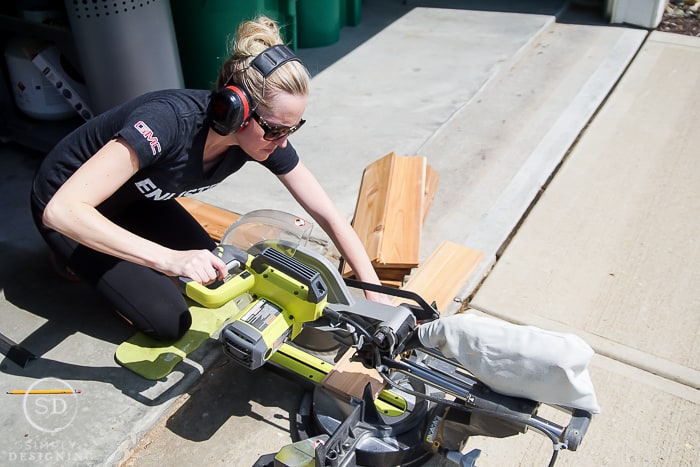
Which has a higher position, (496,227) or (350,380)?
(350,380)

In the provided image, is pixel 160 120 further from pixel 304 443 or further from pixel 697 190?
pixel 697 190

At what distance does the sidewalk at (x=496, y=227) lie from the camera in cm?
246

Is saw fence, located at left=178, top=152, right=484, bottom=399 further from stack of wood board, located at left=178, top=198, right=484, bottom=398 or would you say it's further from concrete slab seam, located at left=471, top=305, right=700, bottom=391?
concrete slab seam, located at left=471, top=305, right=700, bottom=391

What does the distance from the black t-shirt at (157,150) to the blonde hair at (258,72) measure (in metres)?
0.22

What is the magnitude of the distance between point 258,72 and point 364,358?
1.00m

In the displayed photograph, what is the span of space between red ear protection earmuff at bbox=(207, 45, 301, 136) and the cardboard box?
2.31m

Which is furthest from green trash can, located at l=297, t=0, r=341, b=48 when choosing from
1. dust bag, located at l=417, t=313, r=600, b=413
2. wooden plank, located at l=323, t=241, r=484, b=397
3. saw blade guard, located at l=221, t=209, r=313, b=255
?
dust bag, located at l=417, t=313, r=600, b=413

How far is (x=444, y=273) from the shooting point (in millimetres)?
3201

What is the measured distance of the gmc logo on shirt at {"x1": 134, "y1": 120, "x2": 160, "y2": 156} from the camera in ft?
7.26

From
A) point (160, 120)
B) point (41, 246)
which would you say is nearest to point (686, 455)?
point (160, 120)

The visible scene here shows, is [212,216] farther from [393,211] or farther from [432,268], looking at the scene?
[432,268]

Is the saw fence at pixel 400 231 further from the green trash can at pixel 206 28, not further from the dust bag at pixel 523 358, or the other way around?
the green trash can at pixel 206 28

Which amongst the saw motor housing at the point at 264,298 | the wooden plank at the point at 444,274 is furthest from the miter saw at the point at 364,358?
the wooden plank at the point at 444,274

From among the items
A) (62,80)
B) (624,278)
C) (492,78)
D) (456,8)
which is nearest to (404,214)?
(624,278)
